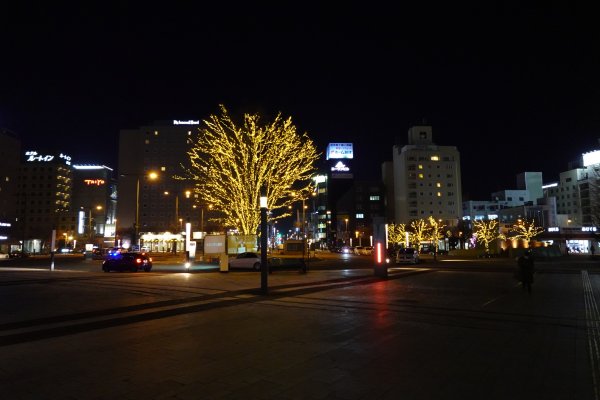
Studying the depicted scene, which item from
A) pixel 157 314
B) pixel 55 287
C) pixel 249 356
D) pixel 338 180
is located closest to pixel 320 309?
pixel 157 314

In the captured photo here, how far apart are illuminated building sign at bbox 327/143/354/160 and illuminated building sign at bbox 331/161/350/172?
8.76 feet

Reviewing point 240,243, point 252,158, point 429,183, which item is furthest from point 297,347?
point 429,183

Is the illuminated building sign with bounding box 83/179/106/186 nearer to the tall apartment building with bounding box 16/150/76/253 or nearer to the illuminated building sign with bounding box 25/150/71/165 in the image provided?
the tall apartment building with bounding box 16/150/76/253

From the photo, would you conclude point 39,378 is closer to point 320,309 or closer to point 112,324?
point 112,324

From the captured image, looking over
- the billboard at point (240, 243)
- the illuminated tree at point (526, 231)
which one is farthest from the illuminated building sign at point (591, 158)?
the billboard at point (240, 243)

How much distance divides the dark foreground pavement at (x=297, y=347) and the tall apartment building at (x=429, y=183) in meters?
109

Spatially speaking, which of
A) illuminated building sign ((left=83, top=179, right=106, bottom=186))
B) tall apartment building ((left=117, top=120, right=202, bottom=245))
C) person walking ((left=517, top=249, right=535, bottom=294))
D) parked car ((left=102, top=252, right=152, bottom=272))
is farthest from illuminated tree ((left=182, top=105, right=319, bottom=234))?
illuminated building sign ((left=83, top=179, right=106, bottom=186))

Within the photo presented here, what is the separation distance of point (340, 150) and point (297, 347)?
147265mm

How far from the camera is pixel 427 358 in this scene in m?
7.50

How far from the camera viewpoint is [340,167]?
506 ft

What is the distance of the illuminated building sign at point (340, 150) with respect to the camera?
15262 centimetres

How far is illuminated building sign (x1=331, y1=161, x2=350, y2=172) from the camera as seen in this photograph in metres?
154

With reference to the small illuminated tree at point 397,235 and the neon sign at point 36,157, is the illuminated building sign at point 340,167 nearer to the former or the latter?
the small illuminated tree at point 397,235

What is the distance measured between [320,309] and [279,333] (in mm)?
3623
